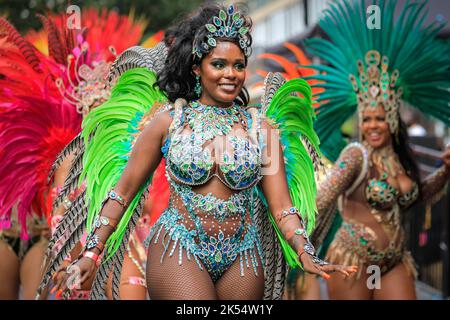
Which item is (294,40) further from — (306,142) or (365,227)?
(306,142)

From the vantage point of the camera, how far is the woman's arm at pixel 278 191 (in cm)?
448

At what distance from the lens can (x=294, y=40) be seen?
37.5 ft

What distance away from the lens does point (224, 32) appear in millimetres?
4656

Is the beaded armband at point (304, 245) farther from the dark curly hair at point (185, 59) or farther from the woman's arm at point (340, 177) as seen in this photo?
the woman's arm at point (340, 177)

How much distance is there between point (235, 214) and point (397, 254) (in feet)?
8.52

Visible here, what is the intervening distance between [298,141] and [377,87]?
2.21 m

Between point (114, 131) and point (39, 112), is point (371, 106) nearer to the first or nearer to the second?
point (39, 112)

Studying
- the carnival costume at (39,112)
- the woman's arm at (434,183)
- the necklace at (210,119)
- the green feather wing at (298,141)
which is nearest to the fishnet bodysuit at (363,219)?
the woman's arm at (434,183)

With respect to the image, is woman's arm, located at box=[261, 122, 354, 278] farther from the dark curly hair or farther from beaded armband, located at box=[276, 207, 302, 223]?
the dark curly hair

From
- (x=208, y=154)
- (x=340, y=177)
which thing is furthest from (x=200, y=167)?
(x=340, y=177)

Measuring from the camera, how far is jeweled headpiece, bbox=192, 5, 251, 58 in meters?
4.65

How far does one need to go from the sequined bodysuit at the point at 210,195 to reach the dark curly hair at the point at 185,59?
23 centimetres

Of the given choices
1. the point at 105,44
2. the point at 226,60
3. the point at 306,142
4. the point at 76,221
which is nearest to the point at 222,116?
the point at 226,60

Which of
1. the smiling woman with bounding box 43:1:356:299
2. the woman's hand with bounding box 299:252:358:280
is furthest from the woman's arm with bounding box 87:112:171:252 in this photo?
the woman's hand with bounding box 299:252:358:280
